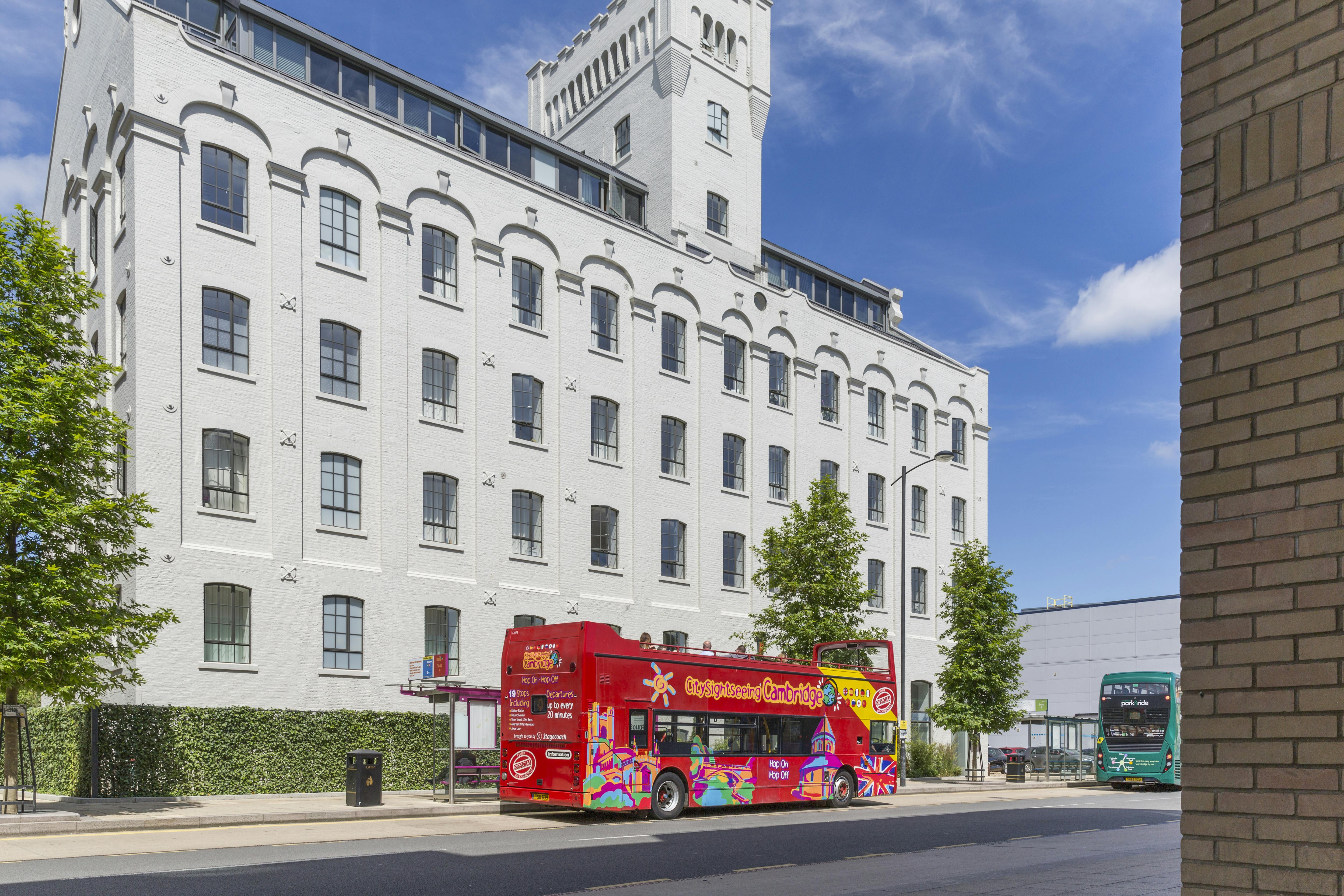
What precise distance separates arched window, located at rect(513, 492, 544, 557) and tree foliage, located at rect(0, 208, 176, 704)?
12639 mm

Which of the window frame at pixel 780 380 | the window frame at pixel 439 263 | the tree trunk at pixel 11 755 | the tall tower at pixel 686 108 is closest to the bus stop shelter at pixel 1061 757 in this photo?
the window frame at pixel 780 380

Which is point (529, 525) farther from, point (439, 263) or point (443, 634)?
point (439, 263)

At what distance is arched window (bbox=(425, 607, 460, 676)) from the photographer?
3144 centimetres

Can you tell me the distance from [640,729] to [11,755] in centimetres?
1121

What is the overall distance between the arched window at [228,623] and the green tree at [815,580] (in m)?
15.1

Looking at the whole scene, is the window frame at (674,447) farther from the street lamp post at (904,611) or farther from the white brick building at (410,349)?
the street lamp post at (904,611)

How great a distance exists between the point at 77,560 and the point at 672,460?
21215mm

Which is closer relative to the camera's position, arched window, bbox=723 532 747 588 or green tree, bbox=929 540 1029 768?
arched window, bbox=723 532 747 588

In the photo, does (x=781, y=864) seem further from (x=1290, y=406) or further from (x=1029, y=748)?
(x=1029, y=748)

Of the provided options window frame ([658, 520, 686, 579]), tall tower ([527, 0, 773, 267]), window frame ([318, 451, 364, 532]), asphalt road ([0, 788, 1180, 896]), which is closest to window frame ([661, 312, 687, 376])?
tall tower ([527, 0, 773, 267])

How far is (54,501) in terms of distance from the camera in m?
20.8

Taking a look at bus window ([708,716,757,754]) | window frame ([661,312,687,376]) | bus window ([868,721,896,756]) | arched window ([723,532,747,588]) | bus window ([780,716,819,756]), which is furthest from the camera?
arched window ([723,532,747,588])

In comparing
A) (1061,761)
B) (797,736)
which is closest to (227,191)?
(797,736)

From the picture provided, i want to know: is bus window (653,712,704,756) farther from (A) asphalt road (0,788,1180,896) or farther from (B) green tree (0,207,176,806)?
(B) green tree (0,207,176,806)
